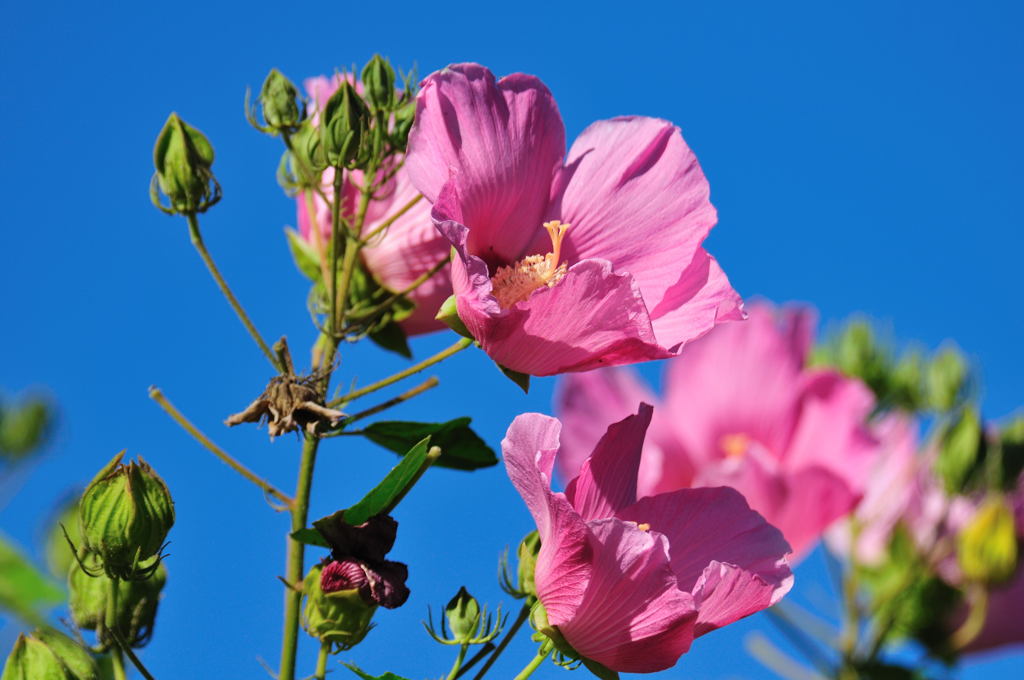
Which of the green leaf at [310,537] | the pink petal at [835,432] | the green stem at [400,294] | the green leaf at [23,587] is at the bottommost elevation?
the green leaf at [23,587]

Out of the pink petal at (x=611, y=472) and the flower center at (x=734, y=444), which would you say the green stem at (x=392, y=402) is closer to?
the pink petal at (x=611, y=472)

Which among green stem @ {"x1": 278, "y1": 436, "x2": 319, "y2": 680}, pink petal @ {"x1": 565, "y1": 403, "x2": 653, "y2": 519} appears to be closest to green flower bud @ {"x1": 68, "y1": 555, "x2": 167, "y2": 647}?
green stem @ {"x1": 278, "y1": 436, "x2": 319, "y2": 680}

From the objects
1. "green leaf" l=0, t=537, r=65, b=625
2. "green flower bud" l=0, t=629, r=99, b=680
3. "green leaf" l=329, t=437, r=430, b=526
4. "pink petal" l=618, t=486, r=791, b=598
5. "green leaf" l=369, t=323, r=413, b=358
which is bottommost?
"green leaf" l=0, t=537, r=65, b=625

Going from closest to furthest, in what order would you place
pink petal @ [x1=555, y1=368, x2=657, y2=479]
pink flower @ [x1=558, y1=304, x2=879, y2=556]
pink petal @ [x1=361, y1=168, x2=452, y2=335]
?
1. pink petal @ [x1=361, y1=168, x2=452, y2=335]
2. pink flower @ [x1=558, y1=304, x2=879, y2=556]
3. pink petal @ [x1=555, y1=368, x2=657, y2=479]

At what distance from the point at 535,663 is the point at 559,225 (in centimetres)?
34

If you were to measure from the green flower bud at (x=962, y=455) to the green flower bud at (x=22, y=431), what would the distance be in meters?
2.30

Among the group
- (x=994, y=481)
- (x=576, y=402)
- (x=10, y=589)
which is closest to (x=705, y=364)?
(x=576, y=402)

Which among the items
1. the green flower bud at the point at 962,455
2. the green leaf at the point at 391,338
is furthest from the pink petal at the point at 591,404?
the green leaf at the point at 391,338

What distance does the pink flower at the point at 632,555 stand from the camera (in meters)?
0.83

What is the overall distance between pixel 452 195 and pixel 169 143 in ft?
0.85

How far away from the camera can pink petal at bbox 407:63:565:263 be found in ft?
2.88

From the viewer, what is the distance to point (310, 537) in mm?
862

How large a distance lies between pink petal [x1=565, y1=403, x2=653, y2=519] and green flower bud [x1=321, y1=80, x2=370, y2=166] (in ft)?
0.96

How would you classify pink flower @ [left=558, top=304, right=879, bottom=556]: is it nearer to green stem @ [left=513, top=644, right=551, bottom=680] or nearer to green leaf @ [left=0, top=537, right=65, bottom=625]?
green stem @ [left=513, top=644, right=551, bottom=680]
